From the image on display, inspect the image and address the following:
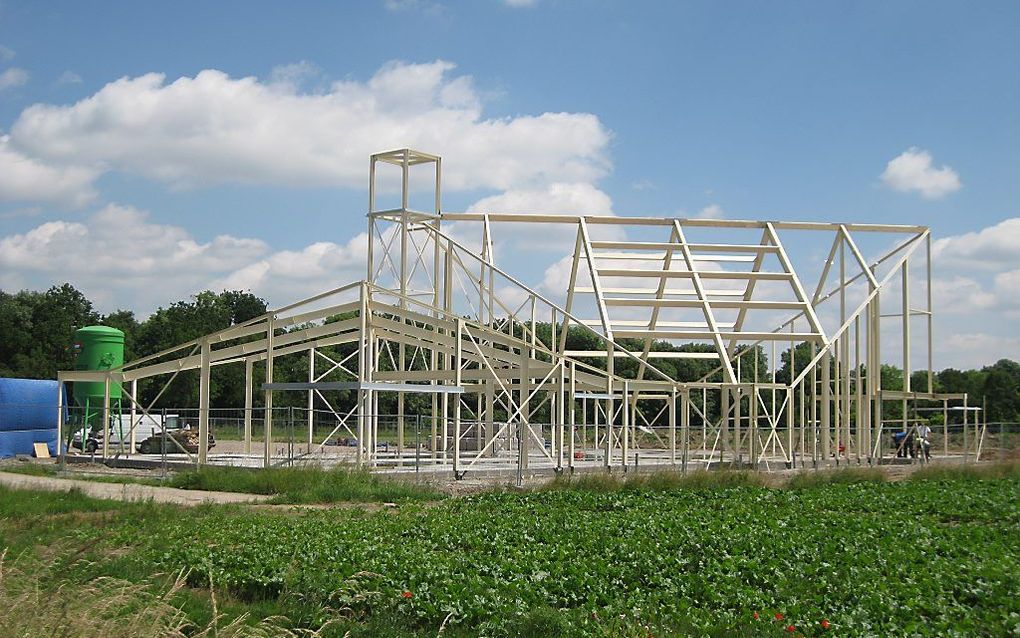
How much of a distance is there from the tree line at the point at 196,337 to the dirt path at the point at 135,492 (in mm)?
39483

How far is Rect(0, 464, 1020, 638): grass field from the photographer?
10.6 m

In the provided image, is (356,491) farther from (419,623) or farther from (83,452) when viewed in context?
(83,452)

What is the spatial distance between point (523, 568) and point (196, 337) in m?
63.5

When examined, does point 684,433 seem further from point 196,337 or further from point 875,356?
point 196,337

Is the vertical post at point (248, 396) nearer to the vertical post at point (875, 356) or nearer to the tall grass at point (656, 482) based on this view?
the tall grass at point (656, 482)

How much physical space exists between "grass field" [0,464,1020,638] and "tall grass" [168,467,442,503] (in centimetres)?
254

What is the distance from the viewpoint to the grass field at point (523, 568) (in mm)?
10570

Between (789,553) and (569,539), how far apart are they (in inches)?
123

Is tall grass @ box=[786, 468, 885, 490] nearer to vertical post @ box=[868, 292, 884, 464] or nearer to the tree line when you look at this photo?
vertical post @ box=[868, 292, 884, 464]

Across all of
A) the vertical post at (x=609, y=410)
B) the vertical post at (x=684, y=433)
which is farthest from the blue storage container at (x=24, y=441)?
the vertical post at (x=684, y=433)

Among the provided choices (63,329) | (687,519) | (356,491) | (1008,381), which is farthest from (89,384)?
(1008,381)

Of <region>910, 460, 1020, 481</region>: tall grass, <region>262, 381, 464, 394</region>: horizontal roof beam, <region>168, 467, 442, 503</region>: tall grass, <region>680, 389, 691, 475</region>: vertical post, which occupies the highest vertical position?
<region>262, 381, 464, 394</region>: horizontal roof beam

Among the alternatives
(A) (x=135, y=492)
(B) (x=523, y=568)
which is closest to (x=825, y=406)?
(A) (x=135, y=492)

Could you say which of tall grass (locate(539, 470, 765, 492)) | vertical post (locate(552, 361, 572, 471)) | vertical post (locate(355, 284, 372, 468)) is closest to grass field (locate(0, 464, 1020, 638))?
tall grass (locate(539, 470, 765, 492))
